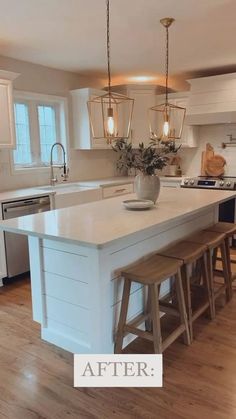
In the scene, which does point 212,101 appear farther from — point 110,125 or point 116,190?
point 110,125

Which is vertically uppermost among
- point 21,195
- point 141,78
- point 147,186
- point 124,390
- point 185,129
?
point 141,78

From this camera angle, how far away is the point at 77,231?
2008 millimetres

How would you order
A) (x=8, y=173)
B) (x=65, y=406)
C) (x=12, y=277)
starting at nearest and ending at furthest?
(x=65, y=406)
(x=12, y=277)
(x=8, y=173)

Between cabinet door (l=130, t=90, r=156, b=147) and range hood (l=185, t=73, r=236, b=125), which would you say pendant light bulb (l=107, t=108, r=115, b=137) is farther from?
cabinet door (l=130, t=90, r=156, b=147)

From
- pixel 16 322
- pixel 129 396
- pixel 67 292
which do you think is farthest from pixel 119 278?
pixel 16 322

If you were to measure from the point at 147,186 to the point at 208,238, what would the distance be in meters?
0.66

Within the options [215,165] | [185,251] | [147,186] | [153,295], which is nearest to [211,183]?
[215,165]

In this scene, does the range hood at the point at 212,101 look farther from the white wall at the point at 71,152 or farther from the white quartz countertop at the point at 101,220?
the white quartz countertop at the point at 101,220

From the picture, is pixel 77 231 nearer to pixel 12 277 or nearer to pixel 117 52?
pixel 12 277

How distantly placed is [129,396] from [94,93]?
384 centimetres

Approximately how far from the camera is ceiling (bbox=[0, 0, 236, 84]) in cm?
261

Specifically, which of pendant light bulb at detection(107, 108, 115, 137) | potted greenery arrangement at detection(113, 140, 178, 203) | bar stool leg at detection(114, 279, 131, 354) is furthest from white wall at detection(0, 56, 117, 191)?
bar stool leg at detection(114, 279, 131, 354)

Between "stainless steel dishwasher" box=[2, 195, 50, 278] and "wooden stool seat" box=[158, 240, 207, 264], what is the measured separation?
1.66 metres

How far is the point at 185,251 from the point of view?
8.08 feet
